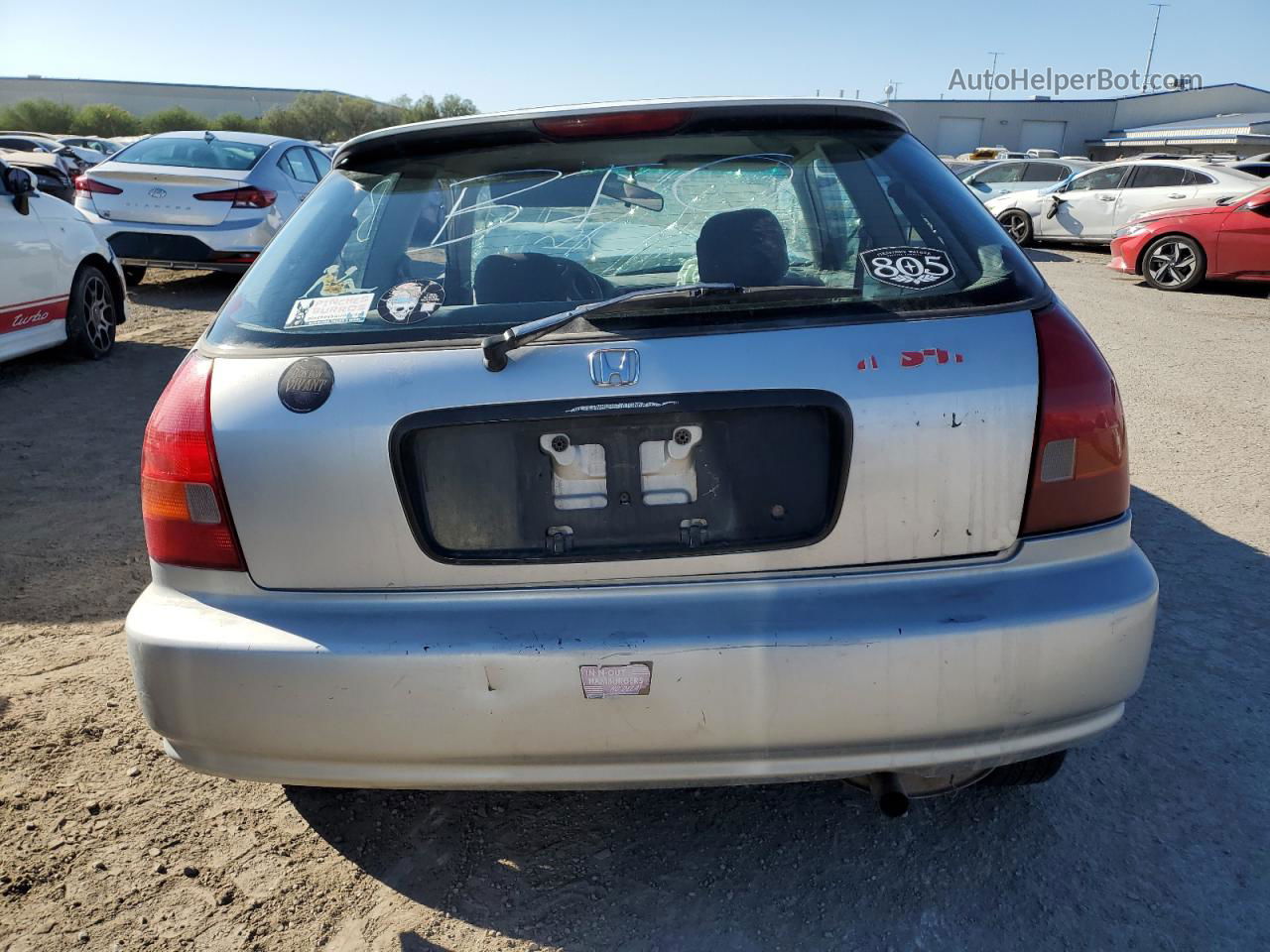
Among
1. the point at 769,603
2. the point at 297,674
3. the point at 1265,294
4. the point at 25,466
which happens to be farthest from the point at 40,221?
the point at 1265,294

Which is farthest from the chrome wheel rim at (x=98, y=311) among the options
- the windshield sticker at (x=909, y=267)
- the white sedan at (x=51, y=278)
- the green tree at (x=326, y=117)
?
the green tree at (x=326, y=117)

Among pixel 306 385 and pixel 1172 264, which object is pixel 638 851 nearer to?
pixel 306 385

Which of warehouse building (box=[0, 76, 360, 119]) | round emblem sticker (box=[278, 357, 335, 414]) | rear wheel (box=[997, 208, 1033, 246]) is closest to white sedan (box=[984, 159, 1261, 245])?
rear wheel (box=[997, 208, 1033, 246])

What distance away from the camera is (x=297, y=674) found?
5.88 ft

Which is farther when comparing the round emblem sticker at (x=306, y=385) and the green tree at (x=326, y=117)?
the green tree at (x=326, y=117)

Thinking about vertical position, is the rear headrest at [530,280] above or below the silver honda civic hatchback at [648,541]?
above

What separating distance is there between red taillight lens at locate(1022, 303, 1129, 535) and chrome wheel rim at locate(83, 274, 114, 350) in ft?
23.7

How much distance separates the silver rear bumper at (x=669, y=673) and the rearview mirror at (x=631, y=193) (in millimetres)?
973

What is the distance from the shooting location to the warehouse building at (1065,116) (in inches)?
2173

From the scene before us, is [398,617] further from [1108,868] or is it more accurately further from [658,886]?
[1108,868]

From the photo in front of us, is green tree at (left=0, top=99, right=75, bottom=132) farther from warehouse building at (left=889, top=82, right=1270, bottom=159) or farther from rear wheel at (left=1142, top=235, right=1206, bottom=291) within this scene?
rear wheel at (left=1142, top=235, right=1206, bottom=291)

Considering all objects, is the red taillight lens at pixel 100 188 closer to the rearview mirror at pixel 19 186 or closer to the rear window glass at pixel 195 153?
the rear window glass at pixel 195 153

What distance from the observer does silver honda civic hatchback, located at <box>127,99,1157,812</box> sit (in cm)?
177

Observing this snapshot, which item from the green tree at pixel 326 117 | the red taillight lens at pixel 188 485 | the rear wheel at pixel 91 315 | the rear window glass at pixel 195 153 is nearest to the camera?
the red taillight lens at pixel 188 485
